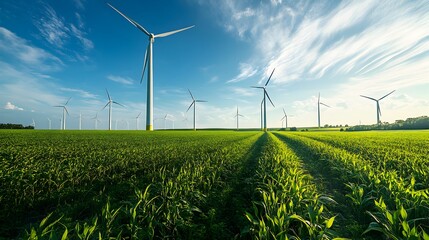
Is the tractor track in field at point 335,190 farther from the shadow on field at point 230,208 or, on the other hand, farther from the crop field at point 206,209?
the shadow on field at point 230,208

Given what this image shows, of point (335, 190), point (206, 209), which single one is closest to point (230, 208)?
point (206, 209)

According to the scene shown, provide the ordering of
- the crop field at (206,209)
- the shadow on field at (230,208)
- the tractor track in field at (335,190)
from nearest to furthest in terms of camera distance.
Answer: the crop field at (206,209) < the shadow on field at (230,208) < the tractor track in field at (335,190)

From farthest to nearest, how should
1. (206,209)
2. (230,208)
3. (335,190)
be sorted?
(335,190) → (230,208) → (206,209)

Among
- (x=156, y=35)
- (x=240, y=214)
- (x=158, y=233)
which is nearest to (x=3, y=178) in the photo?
(x=158, y=233)

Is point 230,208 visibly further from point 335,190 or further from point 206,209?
point 335,190

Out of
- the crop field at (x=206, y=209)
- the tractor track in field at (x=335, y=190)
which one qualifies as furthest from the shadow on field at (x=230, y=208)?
the tractor track in field at (x=335, y=190)

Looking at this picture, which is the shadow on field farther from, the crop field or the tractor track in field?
the tractor track in field

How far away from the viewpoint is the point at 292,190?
645cm

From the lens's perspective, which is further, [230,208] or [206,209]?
[230,208]

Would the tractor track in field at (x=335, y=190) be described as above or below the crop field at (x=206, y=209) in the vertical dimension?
below

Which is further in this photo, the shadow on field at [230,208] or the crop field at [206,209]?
the shadow on field at [230,208]

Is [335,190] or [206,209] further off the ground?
[206,209]

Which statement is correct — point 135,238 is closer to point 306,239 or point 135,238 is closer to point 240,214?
point 240,214

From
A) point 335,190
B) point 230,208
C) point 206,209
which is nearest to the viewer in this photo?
point 206,209
